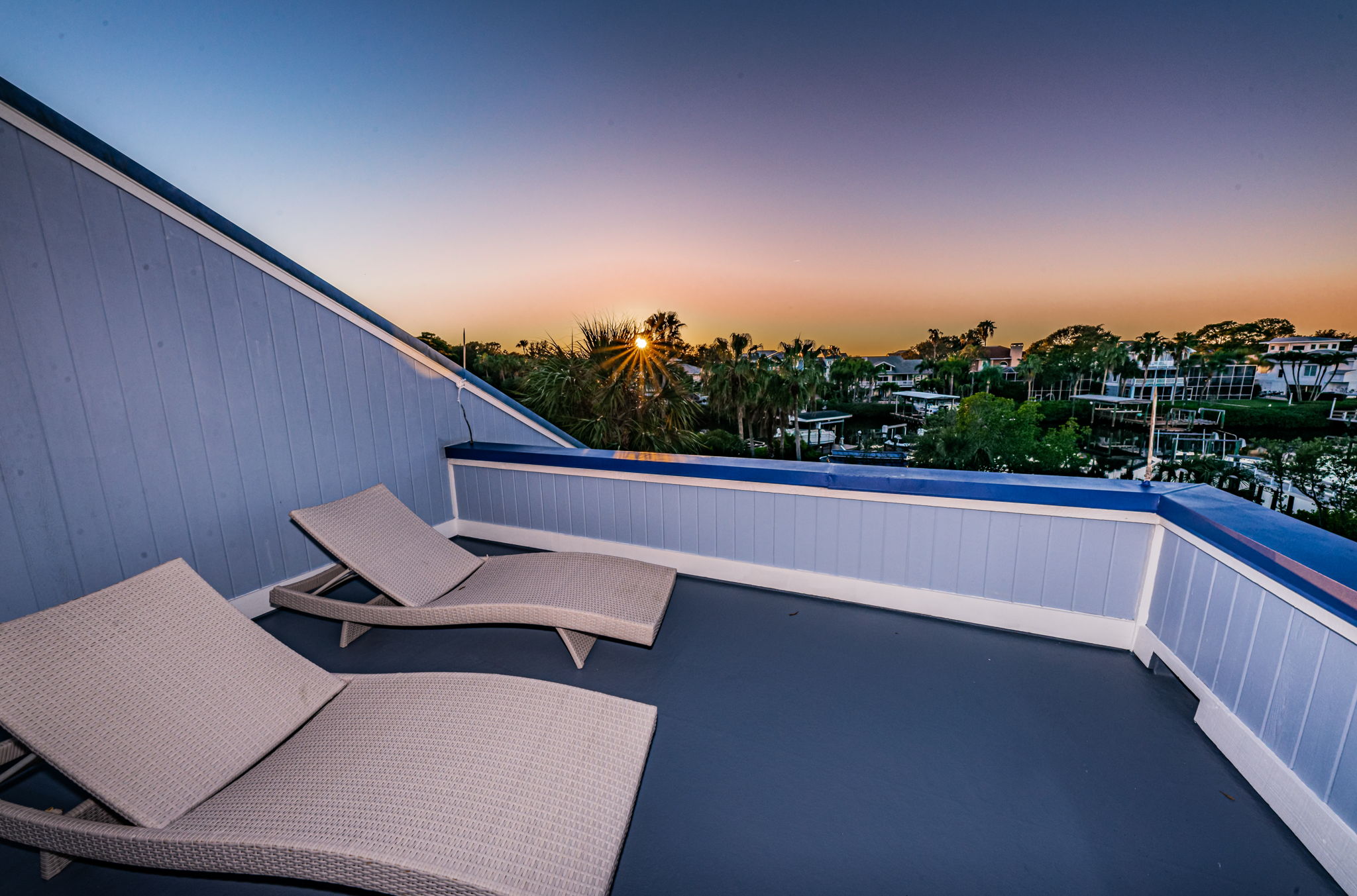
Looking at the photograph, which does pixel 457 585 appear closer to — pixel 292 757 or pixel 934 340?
pixel 292 757

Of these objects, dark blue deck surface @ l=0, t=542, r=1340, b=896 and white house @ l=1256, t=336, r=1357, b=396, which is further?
white house @ l=1256, t=336, r=1357, b=396

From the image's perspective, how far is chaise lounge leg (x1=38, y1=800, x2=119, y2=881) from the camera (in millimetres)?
1271

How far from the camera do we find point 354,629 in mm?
2512

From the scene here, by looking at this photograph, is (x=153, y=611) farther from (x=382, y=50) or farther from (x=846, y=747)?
(x=382, y=50)

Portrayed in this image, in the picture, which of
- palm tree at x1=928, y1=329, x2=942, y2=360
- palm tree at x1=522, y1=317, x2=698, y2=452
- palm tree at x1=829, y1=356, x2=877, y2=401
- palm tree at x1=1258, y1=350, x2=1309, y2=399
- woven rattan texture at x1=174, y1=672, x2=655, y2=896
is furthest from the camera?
palm tree at x1=928, y1=329, x2=942, y2=360

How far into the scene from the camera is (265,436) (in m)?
2.78

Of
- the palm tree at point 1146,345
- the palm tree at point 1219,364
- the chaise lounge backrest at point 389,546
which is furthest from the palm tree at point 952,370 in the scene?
the chaise lounge backrest at point 389,546

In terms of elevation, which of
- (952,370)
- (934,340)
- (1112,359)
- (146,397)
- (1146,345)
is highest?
(934,340)

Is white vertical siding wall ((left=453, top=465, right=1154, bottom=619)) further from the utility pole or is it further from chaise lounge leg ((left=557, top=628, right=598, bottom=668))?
chaise lounge leg ((left=557, top=628, right=598, bottom=668))

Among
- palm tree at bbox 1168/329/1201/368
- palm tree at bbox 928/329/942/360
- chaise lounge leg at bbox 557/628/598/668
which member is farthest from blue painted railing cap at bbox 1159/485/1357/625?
palm tree at bbox 928/329/942/360

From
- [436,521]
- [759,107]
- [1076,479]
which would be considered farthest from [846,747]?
[759,107]

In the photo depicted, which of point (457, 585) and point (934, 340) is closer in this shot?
point (457, 585)

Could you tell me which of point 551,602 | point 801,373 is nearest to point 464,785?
point 551,602

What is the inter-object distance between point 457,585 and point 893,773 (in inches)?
83.5
